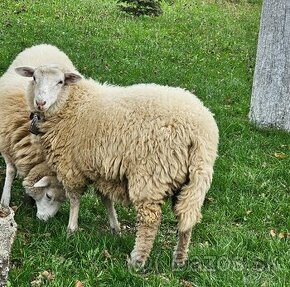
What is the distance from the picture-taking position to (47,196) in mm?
6156

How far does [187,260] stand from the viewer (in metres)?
5.16

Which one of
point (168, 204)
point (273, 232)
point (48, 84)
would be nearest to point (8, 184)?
point (48, 84)

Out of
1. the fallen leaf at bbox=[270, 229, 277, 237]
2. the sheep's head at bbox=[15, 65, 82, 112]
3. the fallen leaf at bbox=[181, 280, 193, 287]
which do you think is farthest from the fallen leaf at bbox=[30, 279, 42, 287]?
the fallen leaf at bbox=[270, 229, 277, 237]

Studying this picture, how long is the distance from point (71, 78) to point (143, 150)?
1265mm

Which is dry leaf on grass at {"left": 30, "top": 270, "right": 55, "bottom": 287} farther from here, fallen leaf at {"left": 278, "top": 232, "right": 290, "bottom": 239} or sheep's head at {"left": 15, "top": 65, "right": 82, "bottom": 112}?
fallen leaf at {"left": 278, "top": 232, "right": 290, "bottom": 239}

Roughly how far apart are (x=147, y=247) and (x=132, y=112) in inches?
45.9

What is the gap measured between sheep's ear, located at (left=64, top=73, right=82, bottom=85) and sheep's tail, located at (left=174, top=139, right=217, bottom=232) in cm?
148

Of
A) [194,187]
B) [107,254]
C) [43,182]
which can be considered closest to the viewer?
[194,187]

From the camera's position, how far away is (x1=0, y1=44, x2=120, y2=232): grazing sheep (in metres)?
6.11

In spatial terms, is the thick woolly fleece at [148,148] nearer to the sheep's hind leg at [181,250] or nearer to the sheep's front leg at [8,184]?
the sheep's hind leg at [181,250]

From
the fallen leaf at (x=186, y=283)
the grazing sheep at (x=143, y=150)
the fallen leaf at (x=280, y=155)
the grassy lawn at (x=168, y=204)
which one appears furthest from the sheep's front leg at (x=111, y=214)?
the fallen leaf at (x=280, y=155)

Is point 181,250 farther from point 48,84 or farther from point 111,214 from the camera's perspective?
point 48,84

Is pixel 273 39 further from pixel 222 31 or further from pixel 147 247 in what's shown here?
pixel 222 31

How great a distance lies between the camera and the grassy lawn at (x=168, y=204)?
4.93 metres
